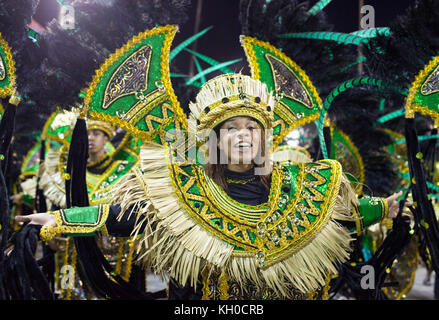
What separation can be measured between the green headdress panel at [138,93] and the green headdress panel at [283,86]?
24.9 inches

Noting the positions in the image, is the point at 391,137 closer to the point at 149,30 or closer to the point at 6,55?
the point at 149,30

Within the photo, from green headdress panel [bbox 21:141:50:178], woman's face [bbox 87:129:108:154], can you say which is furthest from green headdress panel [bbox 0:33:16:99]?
green headdress panel [bbox 21:141:50:178]

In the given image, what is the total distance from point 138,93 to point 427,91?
1708mm

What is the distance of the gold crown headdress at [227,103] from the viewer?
1.94 metres

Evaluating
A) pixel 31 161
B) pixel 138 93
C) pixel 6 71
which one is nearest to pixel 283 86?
pixel 138 93

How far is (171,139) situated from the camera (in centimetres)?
201

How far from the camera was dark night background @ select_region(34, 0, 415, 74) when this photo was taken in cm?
244

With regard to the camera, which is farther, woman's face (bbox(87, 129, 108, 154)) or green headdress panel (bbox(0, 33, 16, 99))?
woman's face (bbox(87, 129, 108, 154))

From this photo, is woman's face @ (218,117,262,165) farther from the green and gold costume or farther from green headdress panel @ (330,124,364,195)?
green headdress panel @ (330,124,364,195)

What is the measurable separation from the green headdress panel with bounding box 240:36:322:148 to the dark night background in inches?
6.3

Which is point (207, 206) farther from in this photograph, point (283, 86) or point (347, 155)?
point (347, 155)

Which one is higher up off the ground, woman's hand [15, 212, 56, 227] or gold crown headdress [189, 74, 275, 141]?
gold crown headdress [189, 74, 275, 141]

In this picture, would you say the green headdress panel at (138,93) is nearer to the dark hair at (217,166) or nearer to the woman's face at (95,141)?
the dark hair at (217,166)

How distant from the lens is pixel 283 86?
7.89ft
